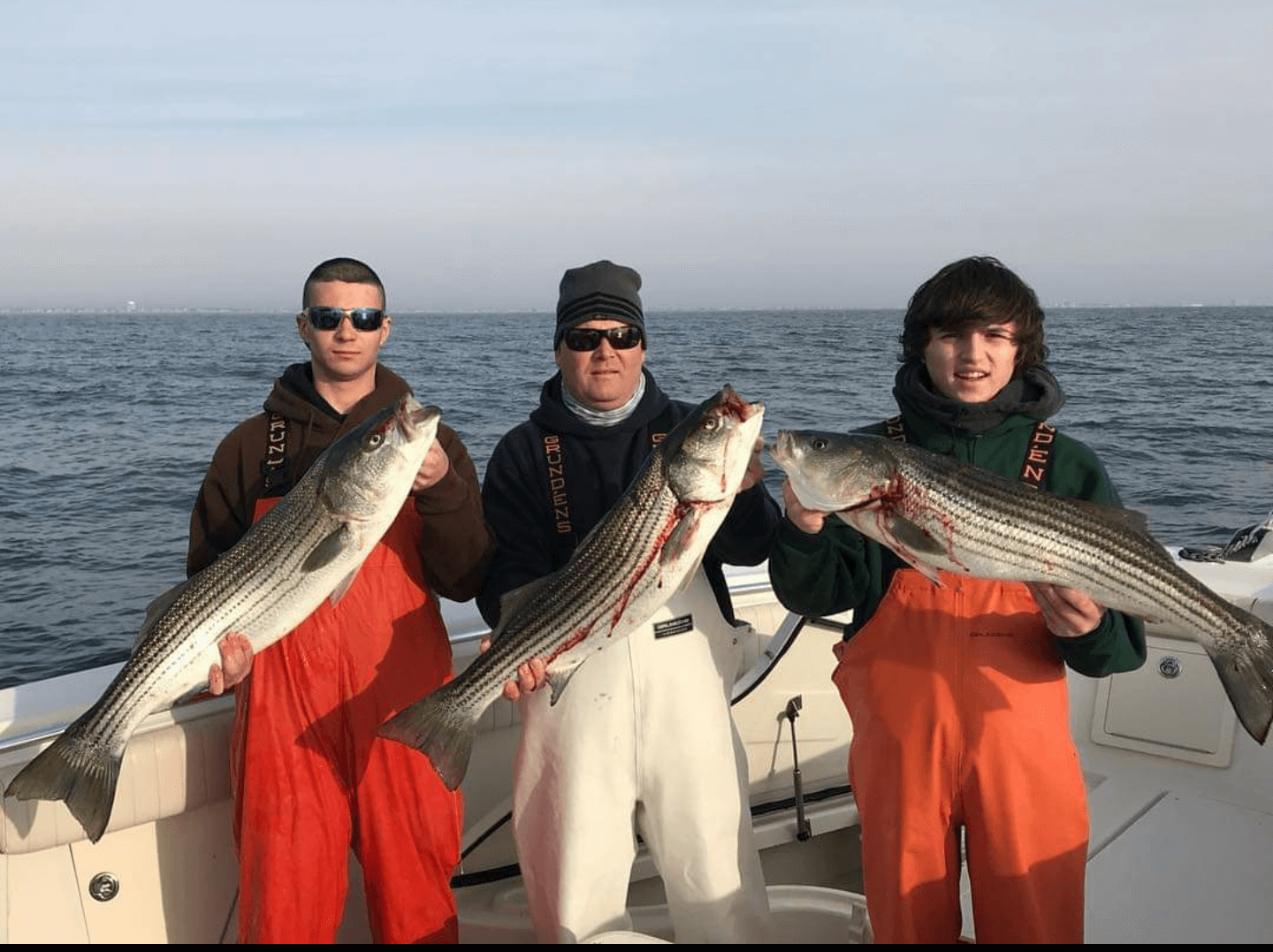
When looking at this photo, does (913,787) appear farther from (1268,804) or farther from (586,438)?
(1268,804)

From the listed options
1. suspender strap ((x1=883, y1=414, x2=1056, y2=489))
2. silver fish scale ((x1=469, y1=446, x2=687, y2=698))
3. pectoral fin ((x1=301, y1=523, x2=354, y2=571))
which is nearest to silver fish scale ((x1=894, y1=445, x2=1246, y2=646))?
suspender strap ((x1=883, y1=414, x2=1056, y2=489))

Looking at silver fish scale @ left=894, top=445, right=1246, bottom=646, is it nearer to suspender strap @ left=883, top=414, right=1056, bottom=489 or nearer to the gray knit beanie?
suspender strap @ left=883, top=414, right=1056, bottom=489

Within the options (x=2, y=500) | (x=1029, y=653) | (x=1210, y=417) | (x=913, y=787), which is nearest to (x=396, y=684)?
(x=913, y=787)

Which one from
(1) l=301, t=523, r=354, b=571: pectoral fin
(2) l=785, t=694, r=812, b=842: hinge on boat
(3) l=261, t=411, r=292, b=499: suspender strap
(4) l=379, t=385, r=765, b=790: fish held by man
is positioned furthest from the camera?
(2) l=785, t=694, r=812, b=842: hinge on boat

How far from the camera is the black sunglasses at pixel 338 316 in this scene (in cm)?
444

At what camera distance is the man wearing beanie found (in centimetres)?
399

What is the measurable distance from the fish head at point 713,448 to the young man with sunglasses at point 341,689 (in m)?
1.01

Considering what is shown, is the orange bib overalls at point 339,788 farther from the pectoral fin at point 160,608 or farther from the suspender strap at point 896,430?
the suspender strap at point 896,430

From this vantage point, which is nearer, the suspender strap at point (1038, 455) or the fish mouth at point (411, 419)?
the suspender strap at point (1038, 455)

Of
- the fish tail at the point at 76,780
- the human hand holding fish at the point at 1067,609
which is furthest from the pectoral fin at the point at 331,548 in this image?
the human hand holding fish at the point at 1067,609

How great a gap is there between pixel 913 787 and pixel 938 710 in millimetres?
279

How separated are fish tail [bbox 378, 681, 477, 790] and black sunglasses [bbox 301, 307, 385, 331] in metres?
1.59

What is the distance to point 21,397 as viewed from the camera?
34812 mm

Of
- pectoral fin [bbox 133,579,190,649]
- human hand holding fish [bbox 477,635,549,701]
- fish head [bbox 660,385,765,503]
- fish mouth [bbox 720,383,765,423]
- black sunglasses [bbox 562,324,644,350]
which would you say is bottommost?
human hand holding fish [bbox 477,635,549,701]
